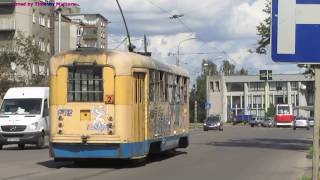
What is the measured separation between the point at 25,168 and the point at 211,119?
57.0 metres

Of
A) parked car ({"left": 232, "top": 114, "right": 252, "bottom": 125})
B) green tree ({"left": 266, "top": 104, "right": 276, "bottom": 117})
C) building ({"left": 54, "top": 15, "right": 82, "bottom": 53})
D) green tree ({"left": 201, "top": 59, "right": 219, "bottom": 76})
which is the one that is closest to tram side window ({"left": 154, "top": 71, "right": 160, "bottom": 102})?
building ({"left": 54, "top": 15, "right": 82, "bottom": 53})

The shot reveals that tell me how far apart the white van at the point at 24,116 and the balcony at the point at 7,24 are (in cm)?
5034

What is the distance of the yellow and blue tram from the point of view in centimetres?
1955

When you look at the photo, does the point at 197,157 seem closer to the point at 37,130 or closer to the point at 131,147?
the point at 131,147

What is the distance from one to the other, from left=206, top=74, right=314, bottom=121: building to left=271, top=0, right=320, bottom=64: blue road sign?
14539 cm

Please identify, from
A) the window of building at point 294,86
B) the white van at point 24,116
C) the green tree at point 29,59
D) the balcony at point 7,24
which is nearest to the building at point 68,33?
the balcony at point 7,24

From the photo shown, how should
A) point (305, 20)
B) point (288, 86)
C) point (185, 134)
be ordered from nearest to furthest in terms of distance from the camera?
1. point (305, 20)
2. point (185, 134)
3. point (288, 86)

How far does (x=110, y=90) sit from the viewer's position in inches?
779

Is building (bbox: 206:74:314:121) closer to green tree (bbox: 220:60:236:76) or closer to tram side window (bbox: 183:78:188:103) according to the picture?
green tree (bbox: 220:60:236:76)

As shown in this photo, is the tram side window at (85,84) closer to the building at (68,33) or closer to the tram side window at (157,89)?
the tram side window at (157,89)

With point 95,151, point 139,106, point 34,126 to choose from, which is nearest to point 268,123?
point 34,126

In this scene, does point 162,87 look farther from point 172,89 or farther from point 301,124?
point 301,124

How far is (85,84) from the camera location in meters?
Answer: 20.1

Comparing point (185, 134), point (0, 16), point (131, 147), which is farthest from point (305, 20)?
point (0, 16)
